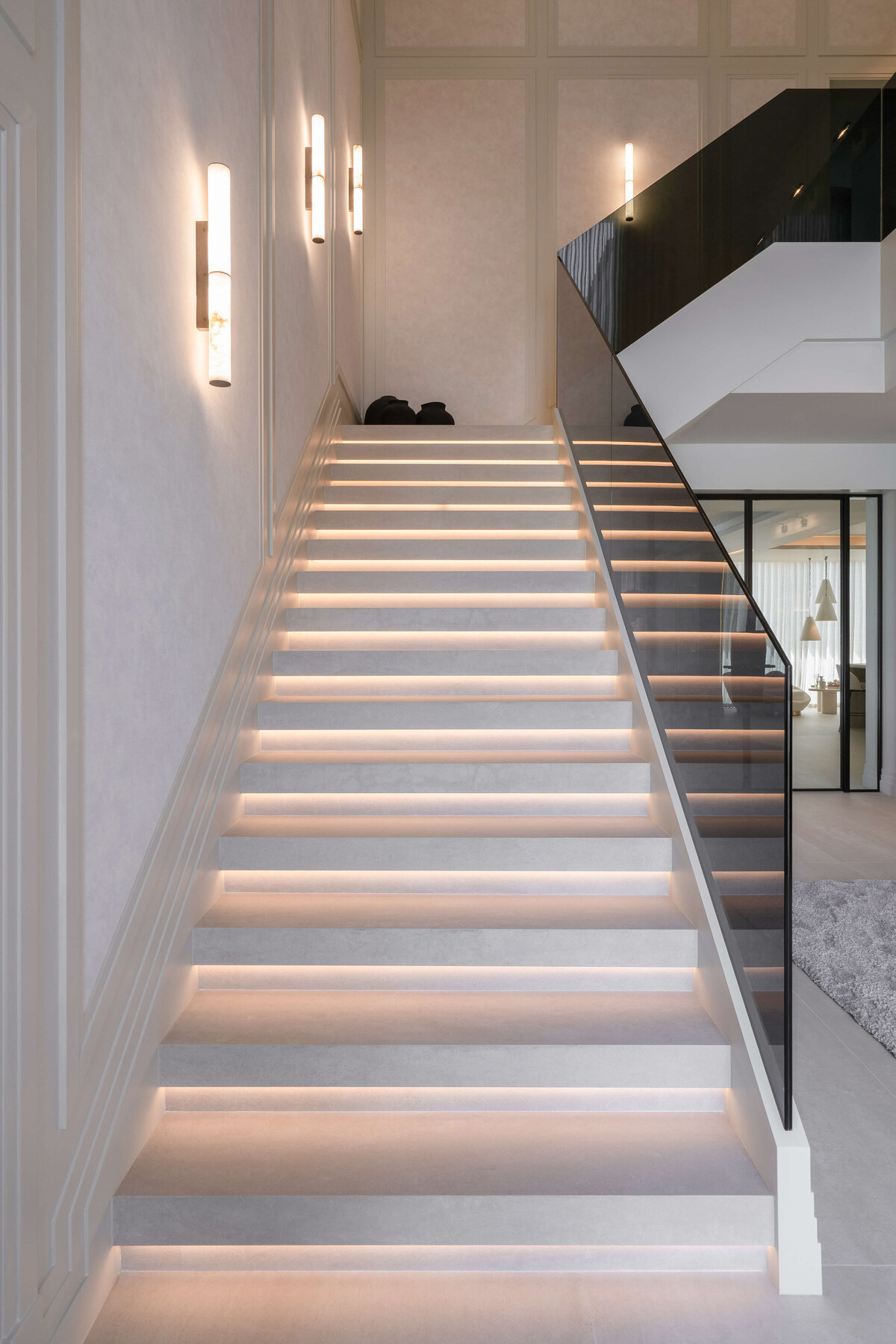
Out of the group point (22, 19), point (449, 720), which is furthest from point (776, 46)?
point (22, 19)

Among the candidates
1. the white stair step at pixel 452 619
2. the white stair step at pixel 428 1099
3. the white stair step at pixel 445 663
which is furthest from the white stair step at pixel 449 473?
the white stair step at pixel 428 1099

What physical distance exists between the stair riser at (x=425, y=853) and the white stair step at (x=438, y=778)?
1.01ft

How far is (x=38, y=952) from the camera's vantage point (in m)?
1.50

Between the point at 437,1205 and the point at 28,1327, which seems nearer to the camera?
the point at 28,1327

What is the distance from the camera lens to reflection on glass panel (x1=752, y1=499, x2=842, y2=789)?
23.2ft

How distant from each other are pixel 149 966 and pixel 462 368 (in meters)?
6.38

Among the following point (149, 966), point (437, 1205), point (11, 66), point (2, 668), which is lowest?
point (437, 1205)

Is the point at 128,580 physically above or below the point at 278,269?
below

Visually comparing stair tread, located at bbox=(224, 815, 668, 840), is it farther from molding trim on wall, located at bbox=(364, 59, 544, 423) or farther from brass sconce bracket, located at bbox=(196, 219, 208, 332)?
molding trim on wall, located at bbox=(364, 59, 544, 423)

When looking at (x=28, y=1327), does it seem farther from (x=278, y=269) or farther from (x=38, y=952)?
(x=278, y=269)

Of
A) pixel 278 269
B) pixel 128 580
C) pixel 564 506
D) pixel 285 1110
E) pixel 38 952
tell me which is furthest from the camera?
pixel 564 506

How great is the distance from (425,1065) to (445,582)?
7.50 ft

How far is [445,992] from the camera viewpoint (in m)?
2.33

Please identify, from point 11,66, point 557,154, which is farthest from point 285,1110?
point 557,154
